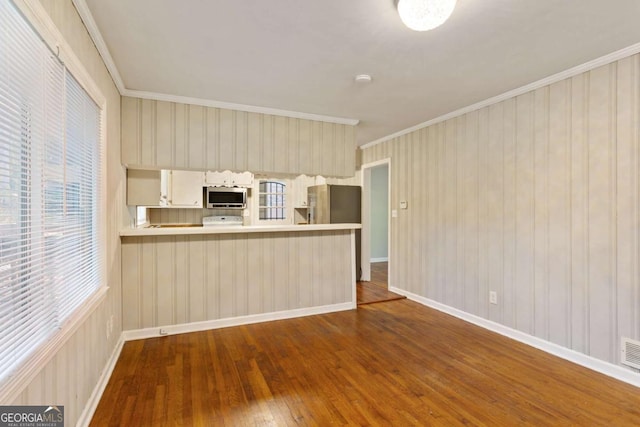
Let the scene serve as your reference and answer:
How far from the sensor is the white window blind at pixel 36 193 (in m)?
1.11

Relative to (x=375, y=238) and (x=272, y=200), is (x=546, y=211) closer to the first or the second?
(x=272, y=200)

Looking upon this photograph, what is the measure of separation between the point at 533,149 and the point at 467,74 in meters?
0.97

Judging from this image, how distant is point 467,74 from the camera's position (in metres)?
2.78

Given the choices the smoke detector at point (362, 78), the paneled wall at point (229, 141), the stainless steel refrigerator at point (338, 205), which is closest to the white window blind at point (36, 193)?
the paneled wall at point (229, 141)

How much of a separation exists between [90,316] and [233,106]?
2.41 meters

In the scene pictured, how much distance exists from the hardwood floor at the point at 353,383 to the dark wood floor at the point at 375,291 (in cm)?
116

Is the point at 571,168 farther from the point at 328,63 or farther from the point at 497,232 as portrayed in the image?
the point at 328,63

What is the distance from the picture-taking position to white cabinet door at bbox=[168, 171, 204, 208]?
17.3ft

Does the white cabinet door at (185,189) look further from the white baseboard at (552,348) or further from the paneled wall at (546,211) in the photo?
the white baseboard at (552,348)

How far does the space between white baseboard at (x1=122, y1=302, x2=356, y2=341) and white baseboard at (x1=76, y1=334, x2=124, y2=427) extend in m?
0.33

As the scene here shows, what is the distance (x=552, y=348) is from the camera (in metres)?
2.84

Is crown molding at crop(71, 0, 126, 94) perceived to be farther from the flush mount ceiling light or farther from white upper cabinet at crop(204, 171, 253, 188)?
white upper cabinet at crop(204, 171, 253, 188)

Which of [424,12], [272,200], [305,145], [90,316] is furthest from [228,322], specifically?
[424,12]

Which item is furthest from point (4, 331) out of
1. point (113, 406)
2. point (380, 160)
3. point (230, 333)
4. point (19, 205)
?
point (380, 160)
